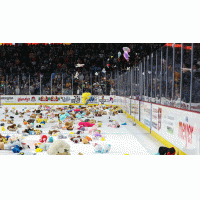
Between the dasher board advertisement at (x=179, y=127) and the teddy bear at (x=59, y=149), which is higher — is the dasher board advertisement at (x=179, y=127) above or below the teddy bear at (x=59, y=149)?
above

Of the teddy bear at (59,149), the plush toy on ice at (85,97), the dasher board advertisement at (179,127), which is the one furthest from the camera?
the plush toy on ice at (85,97)

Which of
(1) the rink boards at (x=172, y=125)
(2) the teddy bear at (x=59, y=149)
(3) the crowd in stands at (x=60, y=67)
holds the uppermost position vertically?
(3) the crowd in stands at (x=60, y=67)

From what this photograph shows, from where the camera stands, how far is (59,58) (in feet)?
72.7

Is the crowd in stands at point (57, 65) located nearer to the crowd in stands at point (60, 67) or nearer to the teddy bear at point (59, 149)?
the crowd in stands at point (60, 67)

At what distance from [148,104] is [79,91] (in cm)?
1338

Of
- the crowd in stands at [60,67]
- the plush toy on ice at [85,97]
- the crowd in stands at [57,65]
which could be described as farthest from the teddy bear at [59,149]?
the plush toy on ice at [85,97]

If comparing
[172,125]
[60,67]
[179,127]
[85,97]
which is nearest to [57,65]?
[60,67]

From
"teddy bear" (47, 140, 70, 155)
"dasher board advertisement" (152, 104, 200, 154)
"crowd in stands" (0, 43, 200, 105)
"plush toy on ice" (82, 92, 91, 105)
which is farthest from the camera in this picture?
"crowd in stands" (0, 43, 200, 105)

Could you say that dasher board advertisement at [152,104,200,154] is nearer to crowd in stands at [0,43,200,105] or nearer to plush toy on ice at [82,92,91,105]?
crowd in stands at [0,43,200,105]

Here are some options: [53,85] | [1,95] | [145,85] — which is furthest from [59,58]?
[145,85]

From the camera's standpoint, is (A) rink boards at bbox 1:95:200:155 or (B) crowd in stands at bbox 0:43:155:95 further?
(B) crowd in stands at bbox 0:43:155:95

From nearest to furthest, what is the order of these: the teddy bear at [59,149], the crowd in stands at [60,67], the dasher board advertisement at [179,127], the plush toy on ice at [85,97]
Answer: the dasher board advertisement at [179,127], the teddy bear at [59,149], the plush toy on ice at [85,97], the crowd in stands at [60,67]

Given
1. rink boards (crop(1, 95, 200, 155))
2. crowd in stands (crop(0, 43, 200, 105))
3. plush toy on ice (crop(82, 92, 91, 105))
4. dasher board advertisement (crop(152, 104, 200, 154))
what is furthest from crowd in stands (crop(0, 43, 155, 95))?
dasher board advertisement (crop(152, 104, 200, 154))

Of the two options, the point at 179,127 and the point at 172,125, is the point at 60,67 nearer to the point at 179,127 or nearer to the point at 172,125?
the point at 172,125
